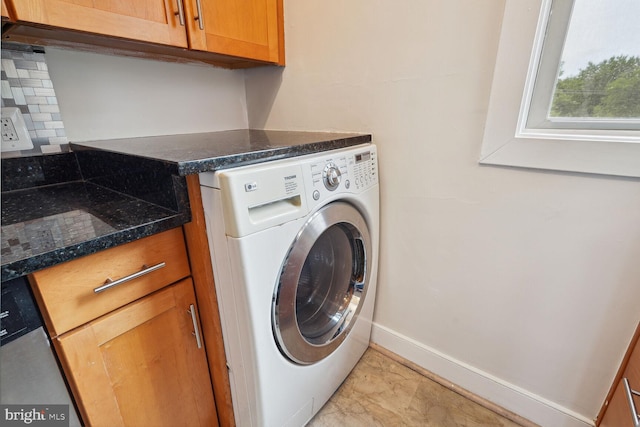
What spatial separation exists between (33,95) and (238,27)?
714 mm

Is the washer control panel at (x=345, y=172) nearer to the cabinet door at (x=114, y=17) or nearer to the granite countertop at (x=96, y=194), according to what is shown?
the granite countertop at (x=96, y=194)

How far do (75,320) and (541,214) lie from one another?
4.11ft

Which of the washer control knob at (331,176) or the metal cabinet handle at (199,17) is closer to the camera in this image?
the washer control knob at (331,176)

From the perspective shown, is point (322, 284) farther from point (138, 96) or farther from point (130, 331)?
point (138, 96)

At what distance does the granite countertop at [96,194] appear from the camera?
58 centimetres

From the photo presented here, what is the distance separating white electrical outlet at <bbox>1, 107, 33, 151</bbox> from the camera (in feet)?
2.99

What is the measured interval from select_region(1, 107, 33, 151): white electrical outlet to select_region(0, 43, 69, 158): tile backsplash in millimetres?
13

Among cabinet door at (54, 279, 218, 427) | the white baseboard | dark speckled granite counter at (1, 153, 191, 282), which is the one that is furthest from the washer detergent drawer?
the white baseboard

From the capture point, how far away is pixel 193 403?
906mm

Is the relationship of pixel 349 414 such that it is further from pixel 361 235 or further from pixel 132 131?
pixel 132 131

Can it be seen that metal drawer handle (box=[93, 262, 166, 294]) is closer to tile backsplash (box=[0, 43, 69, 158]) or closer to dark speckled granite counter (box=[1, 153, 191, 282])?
dark speckled granite counter (box=[1, 153, 191, 282])

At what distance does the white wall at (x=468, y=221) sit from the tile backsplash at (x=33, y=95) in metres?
0.87

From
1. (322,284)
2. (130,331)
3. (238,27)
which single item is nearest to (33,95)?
(238,27)

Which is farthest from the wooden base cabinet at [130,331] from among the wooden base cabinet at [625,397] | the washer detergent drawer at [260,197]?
the wooden base cabinet at [625,397]
